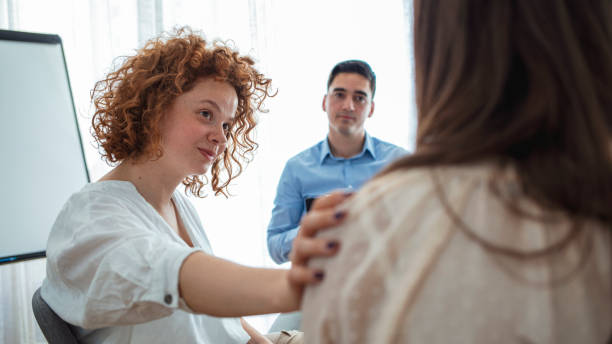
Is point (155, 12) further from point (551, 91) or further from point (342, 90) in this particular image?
point (551, 91)

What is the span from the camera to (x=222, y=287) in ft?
2.35

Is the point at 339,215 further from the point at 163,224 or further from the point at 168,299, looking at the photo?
the point at 163,224

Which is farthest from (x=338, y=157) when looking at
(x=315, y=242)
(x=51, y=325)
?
(x=315, y=242)

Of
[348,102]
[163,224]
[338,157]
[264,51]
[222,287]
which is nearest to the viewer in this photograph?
[222,287]

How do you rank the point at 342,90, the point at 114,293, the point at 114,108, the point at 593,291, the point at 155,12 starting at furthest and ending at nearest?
the point at 155,12
the point at 342,90
the point at 114,108
the point at 114,293
the point at 593,291

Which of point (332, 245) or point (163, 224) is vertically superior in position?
point (332, 245)

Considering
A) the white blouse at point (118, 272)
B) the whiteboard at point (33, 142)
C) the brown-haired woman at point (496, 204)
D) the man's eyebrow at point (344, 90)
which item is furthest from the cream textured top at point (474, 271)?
the man's eyebrow at point (344, 90)

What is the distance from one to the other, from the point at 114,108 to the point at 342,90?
150 centimetres

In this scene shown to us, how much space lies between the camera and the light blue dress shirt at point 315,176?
8.22ft

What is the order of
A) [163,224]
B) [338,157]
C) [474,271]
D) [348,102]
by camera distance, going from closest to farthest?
[474,271]
[163,224]
[348,102]
[338,157]

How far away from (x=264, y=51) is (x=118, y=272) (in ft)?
7.61

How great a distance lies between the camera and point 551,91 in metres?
0.40

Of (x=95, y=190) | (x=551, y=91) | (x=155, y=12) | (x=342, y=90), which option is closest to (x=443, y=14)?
(x=551, y=91)

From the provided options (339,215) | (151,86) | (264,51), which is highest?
(264,51)
